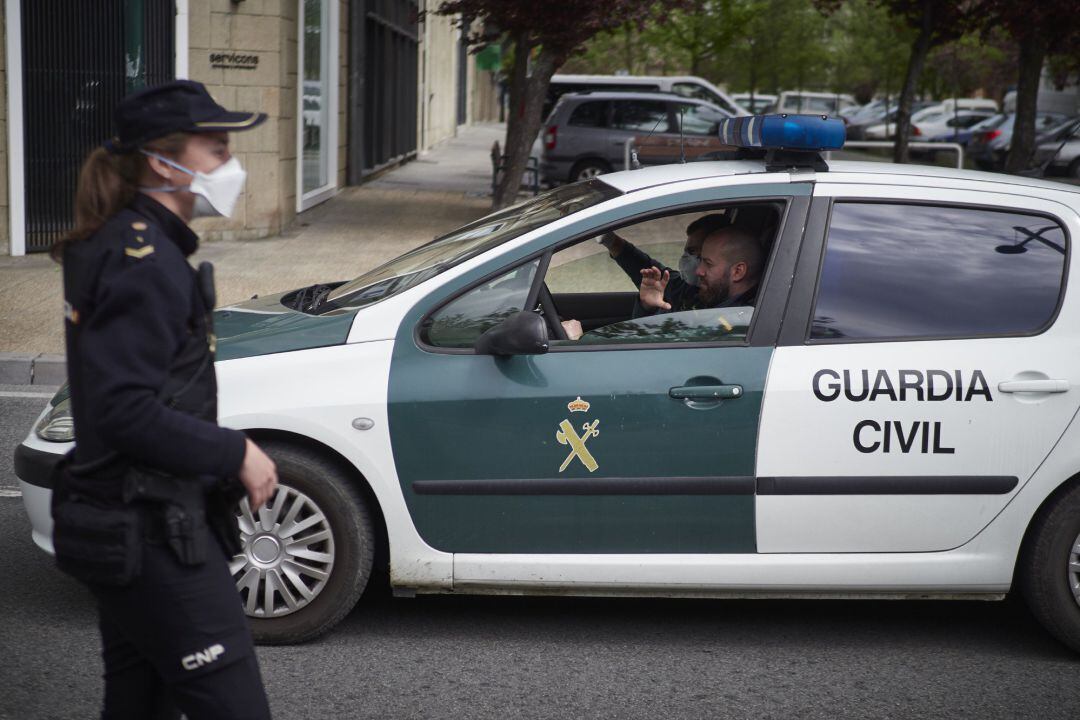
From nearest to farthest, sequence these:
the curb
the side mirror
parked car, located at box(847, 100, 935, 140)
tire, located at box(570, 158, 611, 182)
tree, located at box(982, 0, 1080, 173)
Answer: the side mirror → the curb → tree, located at box(982, 0, 1080, 173) → tire, located at box(570, 158, 611, 182) → parked car, located at box(847, 100, 935, 140)

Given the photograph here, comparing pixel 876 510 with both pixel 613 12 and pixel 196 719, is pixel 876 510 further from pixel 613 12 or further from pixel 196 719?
pixel 613 12

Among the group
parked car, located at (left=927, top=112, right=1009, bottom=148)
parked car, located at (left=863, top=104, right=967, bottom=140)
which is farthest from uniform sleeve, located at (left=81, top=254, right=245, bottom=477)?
parked car, located at (left=863, top=104, right=967, bottom=140)

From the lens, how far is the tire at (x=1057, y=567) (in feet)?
13.2

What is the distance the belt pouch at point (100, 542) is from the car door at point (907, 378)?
83.1 inches

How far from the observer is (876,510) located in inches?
157

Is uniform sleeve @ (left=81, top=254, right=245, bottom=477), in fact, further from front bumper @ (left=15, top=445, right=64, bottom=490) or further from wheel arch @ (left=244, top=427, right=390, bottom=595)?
front bumper @ (left=15, top=445, right=64, bottom=490)

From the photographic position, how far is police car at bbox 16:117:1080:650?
391 cm

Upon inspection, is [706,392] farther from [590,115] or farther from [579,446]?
[590,115]

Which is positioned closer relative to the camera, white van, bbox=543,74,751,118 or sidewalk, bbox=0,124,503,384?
sidewalk, bbox=0,124,503,384

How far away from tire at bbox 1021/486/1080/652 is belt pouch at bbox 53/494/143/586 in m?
2.87

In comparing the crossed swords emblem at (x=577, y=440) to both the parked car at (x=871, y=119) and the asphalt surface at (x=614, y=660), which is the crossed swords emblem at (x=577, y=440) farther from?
the parked car at (x=871, y=119)

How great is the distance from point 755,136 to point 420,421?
1505 millimetres

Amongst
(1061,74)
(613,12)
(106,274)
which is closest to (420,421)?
(106,274)

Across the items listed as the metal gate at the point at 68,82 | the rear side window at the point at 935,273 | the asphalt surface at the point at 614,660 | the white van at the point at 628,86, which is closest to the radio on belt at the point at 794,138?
the rear side window at the point at 935,273
